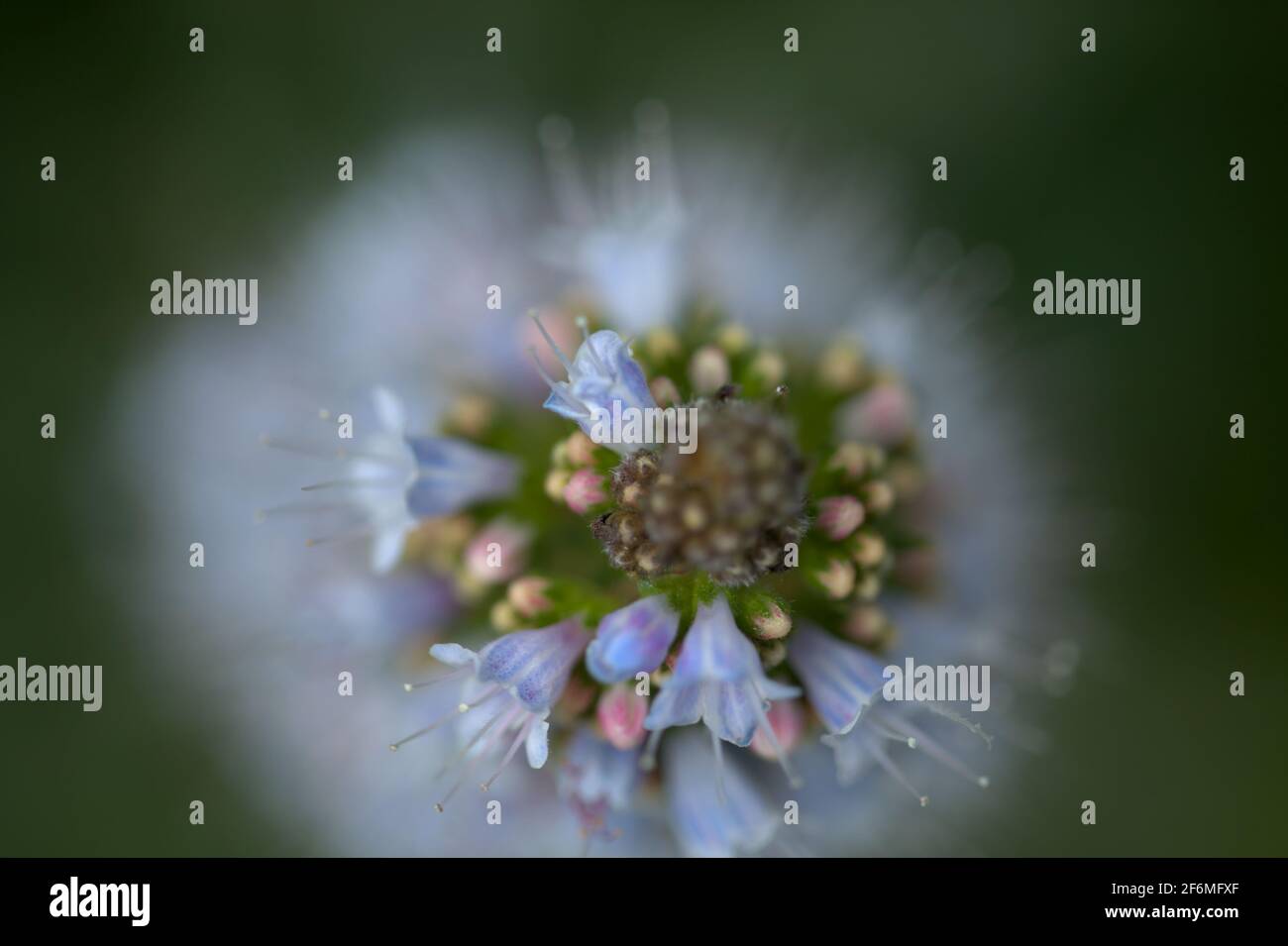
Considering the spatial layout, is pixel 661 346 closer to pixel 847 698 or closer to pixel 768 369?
pixel 768 369

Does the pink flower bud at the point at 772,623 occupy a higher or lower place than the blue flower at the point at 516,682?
higher

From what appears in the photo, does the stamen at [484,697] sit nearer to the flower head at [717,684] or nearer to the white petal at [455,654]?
the white petal at [455,654]

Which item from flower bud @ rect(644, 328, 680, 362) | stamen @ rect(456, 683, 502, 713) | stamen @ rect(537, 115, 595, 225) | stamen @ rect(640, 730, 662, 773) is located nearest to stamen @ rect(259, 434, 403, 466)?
stamen @ rect(456, 683, 502, 713)

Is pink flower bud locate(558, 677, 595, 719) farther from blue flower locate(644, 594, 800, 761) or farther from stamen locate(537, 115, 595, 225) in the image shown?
stamen locate(537, 115, 595, 225)

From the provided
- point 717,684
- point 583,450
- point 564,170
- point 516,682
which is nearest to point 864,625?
point 717,684

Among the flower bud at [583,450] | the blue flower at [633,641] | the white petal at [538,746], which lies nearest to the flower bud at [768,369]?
→ the flower bud at [583,450]

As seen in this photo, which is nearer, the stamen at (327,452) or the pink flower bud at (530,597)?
the pink flower bud at (530,597)

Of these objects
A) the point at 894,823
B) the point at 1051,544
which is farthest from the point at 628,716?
the point at 1051,544
